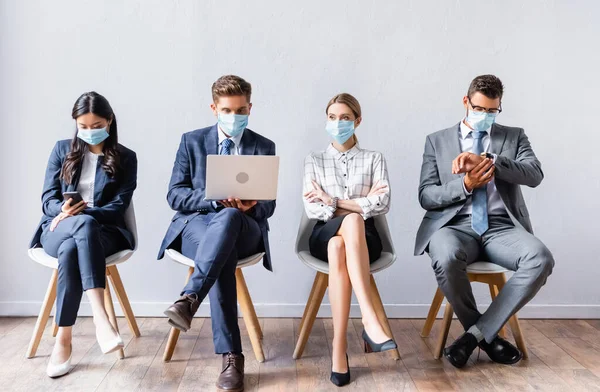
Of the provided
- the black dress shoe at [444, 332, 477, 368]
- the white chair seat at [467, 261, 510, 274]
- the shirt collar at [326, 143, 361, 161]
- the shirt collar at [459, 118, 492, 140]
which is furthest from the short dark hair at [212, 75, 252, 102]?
the black dress shoe at [444, 332, 477, 368]

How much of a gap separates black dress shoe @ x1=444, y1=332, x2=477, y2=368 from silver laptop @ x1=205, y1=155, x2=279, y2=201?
1018mm

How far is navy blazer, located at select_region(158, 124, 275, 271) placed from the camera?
2768mm

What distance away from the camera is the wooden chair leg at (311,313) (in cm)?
281

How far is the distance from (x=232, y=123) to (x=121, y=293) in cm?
100

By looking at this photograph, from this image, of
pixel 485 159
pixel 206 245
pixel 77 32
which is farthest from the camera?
pixel 77 32

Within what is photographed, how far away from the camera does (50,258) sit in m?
2.69

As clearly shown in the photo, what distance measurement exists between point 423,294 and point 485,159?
1.09m

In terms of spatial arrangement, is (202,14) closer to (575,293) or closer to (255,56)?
(255,56)

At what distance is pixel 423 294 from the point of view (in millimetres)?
3541

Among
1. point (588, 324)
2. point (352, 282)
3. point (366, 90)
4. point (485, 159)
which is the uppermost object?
point (366, 90)

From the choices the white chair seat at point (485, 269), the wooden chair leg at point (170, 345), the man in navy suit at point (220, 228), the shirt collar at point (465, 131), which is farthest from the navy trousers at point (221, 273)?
the shirt collar at point (465, 131)

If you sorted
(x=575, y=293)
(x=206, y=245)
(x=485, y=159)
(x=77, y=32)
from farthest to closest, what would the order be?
(x=575, y=293) → (x=77, y=32) → (x=485, y=159) → (x=206, y=245)

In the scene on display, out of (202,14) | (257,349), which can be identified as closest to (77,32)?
(202,14)

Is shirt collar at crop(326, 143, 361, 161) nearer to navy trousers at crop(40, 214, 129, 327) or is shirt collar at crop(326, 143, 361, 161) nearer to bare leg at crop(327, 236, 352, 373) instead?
bare leg at crop(327, 236, 352, 373)
